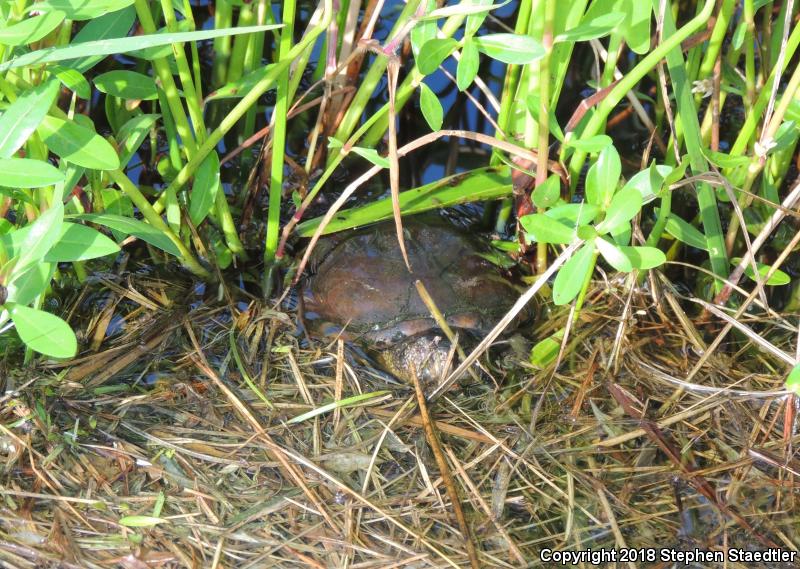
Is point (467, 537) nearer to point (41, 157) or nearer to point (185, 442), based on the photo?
point (185, 442)

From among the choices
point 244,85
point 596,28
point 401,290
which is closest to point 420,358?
point 401,290

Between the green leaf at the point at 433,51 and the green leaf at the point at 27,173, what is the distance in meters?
0.60

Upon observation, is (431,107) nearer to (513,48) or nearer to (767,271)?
(513,48)

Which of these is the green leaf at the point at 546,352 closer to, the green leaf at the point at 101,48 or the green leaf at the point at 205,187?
the green leaf at the point at 205,187

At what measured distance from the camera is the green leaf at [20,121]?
1.13m

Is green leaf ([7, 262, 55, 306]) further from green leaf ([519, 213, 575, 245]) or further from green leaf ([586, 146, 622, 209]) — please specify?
green leaf ([586, 146, 622, 209])

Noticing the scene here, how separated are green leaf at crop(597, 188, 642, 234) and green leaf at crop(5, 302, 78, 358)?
902 mm

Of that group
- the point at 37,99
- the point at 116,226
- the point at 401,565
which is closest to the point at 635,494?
the point at 401,565

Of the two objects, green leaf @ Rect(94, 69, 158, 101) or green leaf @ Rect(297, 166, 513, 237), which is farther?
green leaf @ Rect(297, 166, 513, 237)

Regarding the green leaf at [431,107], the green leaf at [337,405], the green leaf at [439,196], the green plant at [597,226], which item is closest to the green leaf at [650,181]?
the green plant at [597,226]

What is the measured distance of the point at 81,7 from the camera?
44.4 inches

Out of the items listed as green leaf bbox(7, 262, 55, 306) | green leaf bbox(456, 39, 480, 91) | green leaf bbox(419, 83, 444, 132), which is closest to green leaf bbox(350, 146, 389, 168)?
green leaf bbox(419, 83, 444, 132)

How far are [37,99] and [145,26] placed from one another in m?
0.36

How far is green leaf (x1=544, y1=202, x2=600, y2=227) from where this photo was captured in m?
1.34
